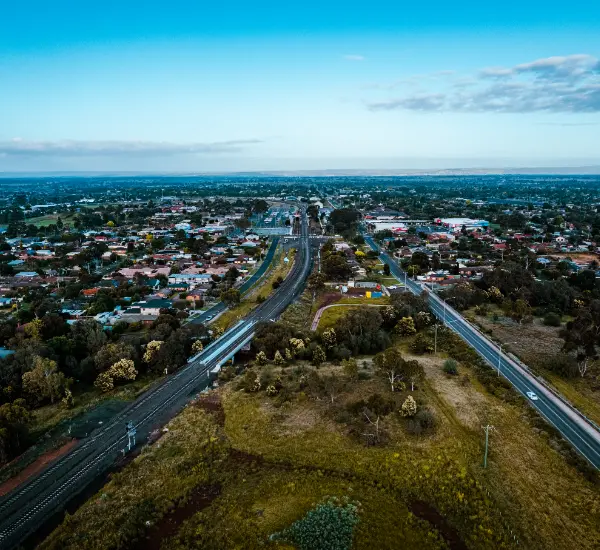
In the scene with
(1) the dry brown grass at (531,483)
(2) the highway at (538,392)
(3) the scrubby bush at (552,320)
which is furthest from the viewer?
(3) the scrubby bush at (552,320)

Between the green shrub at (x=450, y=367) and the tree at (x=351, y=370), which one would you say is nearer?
the tree at (x=351, y=370)

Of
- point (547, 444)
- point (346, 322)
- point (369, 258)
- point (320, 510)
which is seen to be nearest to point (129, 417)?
point (320, 510)

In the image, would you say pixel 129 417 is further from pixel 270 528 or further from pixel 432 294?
pixel 432 294

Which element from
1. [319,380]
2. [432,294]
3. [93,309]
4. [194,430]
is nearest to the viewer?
[194,430]

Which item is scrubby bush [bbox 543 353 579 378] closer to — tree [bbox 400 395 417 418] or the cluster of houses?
tree [bbox 400 395 417 418]

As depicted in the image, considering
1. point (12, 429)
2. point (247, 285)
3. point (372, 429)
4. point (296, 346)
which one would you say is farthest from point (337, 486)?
point (247, 285)

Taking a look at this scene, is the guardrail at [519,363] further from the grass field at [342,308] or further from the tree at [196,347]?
the tree at [196,347]

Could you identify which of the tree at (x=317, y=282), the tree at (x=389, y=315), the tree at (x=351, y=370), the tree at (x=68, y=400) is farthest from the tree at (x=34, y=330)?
the tree at (x=389, y=315)
